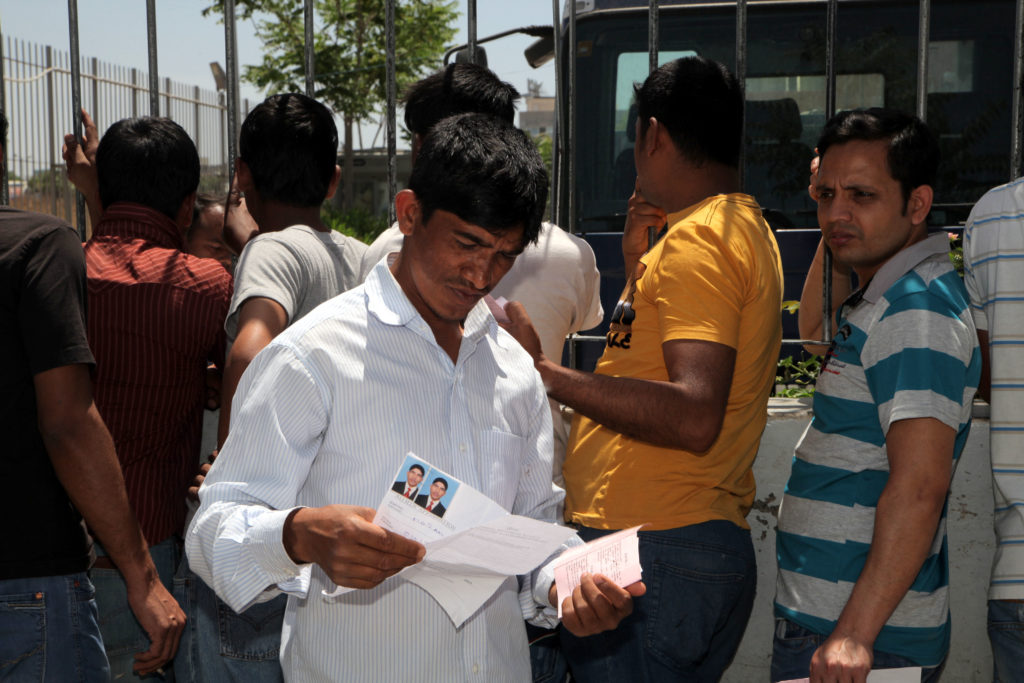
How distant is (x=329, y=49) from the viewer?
16516mm

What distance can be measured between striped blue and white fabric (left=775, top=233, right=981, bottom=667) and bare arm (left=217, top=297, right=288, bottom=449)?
48.4 inches

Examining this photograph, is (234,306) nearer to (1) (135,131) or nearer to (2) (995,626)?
(1) (135,131)

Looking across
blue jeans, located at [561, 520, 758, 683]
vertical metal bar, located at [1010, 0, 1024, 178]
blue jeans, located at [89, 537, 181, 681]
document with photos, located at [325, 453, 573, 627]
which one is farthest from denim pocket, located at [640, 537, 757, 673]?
vertical metal bar, located at [1010, 0, 1024, 178]

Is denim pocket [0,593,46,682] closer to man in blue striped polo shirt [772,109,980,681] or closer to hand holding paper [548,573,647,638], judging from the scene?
hand holding paper [548,573,647,638]

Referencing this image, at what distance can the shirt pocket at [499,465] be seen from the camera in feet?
5.98

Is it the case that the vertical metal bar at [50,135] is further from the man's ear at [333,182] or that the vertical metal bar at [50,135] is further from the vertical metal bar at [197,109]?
the man's ear at [333,182]

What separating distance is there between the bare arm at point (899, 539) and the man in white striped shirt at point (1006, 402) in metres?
0.21

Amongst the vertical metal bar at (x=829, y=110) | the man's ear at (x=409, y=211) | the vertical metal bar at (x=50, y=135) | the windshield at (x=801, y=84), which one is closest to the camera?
the man's ear at (x=409, y=211)

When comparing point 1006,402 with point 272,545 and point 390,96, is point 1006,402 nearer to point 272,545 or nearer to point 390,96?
point 272,545

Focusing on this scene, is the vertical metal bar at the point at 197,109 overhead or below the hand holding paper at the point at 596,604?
overhead

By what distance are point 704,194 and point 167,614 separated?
5.36ft

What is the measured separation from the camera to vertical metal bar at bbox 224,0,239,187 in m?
3.05

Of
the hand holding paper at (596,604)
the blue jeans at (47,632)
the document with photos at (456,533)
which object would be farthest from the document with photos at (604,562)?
the blue jeans at (47,632)

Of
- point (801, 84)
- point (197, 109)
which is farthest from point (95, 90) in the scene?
point (801, 84)
